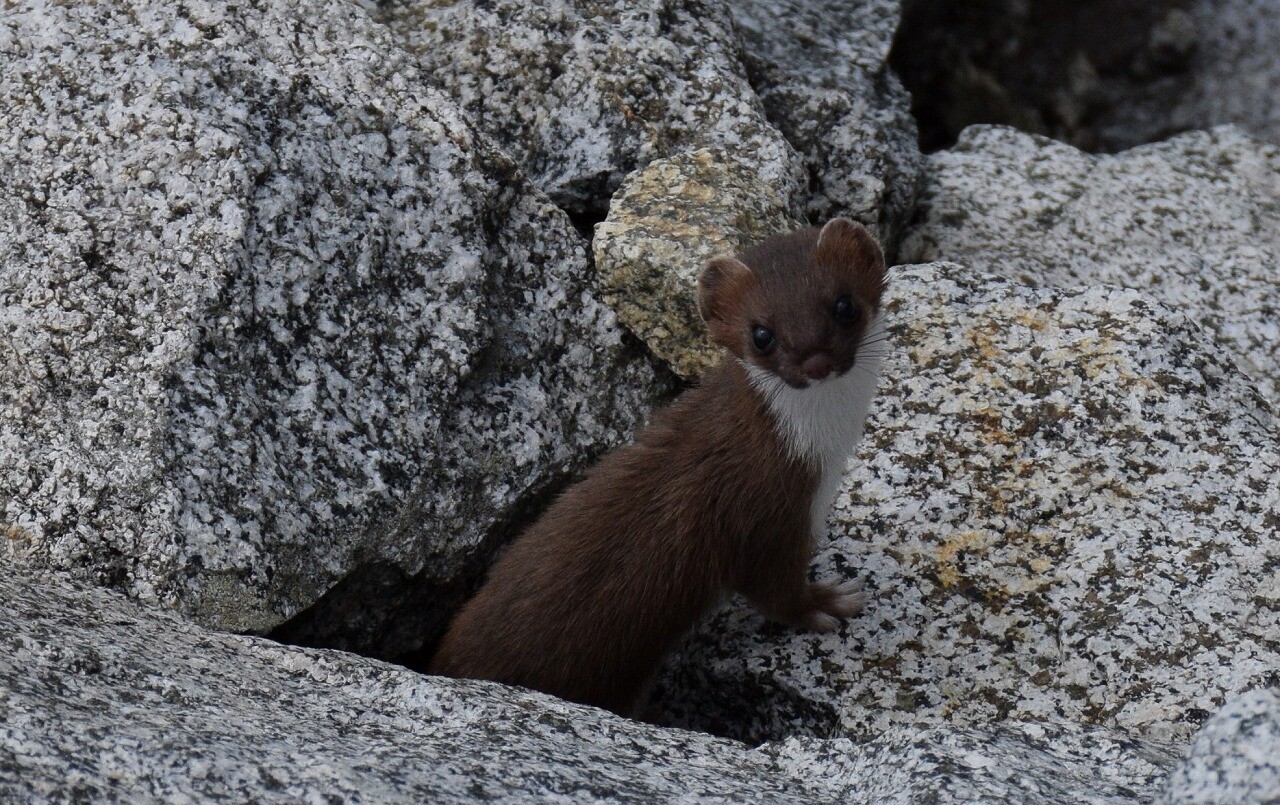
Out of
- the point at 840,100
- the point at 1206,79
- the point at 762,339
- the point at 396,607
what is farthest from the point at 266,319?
the point at 1206,79

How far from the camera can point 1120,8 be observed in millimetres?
8195

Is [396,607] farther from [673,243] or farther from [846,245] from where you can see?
[846,245]

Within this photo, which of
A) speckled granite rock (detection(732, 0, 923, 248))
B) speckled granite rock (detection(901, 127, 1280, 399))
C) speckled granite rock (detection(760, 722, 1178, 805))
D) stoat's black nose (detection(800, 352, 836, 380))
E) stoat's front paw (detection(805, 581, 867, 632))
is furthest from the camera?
speckled granite rock (detection(901, 127, 1280, 399))

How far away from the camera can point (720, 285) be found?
455 centimetres

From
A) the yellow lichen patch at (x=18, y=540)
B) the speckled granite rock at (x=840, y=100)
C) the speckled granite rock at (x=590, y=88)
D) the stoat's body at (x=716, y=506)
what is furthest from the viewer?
the speckled granite rock at (x=840, y=100)

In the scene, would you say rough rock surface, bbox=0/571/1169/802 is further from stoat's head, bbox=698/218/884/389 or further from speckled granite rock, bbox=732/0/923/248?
speckled granite rock, bbox=732/0/923/248

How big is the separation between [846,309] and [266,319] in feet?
6.22

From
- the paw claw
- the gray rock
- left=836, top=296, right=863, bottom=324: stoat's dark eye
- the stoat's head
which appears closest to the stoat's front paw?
the paw claw

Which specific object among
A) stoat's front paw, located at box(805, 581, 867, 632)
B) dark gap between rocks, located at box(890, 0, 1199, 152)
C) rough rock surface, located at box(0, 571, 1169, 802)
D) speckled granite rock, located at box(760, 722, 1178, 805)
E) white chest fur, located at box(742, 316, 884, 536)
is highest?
dark gap between rocks, located at box(890, 0, 1199, 152)

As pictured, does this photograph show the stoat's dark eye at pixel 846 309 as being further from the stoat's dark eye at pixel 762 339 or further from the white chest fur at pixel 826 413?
the stoat's dark eye at pixel 762 339

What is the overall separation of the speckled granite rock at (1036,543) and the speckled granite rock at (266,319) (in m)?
1.03

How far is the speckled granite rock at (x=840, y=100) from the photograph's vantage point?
5914 mm

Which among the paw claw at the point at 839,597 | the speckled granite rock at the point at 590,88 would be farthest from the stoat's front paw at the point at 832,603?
the speckled granite rock at the point at 590,88

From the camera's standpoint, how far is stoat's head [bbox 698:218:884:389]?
4.31 m
